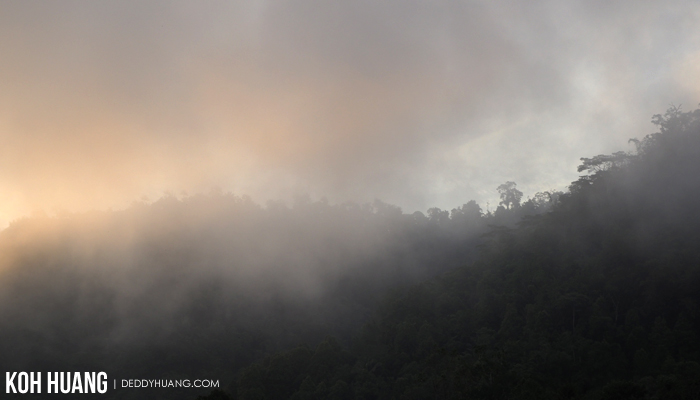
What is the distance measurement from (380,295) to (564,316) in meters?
33.8

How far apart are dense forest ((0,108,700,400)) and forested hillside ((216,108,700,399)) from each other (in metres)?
0.19

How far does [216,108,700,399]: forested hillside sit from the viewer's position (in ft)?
132

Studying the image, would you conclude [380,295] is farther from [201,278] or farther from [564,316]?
[564,316]

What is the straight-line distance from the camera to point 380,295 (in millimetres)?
78750

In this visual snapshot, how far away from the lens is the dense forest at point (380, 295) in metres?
43.6

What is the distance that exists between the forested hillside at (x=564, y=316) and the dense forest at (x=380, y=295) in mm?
189

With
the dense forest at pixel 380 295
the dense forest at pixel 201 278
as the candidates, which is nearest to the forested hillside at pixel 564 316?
the dense forest at pixel 380 295

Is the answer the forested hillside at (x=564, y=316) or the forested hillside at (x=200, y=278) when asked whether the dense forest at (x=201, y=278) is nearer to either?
the forested hillside at (x=200, y=278)

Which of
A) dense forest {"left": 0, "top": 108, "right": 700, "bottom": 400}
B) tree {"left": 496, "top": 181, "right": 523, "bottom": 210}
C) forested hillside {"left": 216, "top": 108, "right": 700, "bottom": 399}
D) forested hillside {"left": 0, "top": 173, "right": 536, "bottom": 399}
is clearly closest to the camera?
forested hillside {"left": 216, "top": 108, "right": 700, "bottom": 399}

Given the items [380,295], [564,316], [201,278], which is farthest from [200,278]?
[564,316]

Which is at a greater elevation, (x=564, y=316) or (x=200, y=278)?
(x=200, y=278)

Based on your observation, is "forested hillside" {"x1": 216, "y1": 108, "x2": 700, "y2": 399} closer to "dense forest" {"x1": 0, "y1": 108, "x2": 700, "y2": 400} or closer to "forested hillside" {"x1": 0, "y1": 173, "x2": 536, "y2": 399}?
"dense forest" {"x1": 0, "y1": 108, "x2": 700, "y2": 400}

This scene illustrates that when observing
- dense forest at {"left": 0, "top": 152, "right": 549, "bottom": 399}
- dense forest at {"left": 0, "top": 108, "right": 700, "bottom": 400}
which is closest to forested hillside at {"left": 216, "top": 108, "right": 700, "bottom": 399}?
dense forest at {"left": 0, "top": 108, "right": 700, "bottom": 400}

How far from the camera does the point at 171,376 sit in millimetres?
55688
